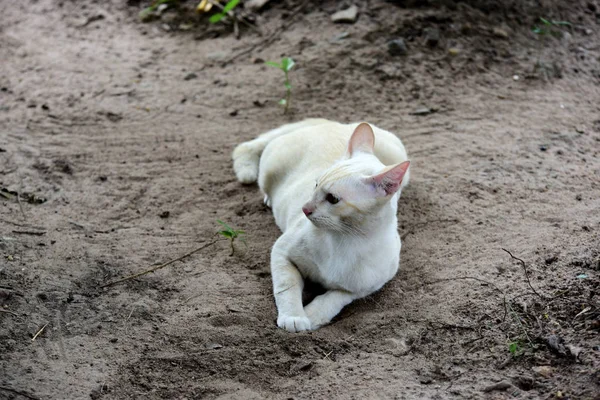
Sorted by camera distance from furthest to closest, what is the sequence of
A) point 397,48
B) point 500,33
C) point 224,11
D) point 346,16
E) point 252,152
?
point 224,11
point 346,16
point 500,33
point 397,48
point 252,152

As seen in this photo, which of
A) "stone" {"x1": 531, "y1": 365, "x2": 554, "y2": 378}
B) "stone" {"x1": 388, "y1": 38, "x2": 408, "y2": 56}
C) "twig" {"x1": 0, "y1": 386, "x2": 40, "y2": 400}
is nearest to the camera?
"twig" {"x1": 0, "y1": 386, "x2": 40, "y2": 400}

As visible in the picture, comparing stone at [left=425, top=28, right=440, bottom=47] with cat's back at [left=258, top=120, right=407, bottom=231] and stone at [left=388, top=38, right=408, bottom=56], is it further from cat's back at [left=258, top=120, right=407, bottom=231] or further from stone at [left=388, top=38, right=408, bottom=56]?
cat's back at [left=258, top=120, right=407, bottom=231]

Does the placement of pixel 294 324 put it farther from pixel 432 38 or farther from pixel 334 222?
pixel 432 38

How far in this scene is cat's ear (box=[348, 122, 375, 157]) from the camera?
153 inches

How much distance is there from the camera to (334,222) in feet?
11.8

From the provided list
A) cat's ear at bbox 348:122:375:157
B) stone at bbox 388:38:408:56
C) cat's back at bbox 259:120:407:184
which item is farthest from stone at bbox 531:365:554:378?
stone at bbox 388:38:408:56

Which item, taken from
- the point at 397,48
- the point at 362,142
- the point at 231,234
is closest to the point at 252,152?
the point at 231,234

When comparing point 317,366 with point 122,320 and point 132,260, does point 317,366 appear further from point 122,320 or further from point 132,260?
point 132,260

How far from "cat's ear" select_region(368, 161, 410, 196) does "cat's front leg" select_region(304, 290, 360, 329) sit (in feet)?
2.67

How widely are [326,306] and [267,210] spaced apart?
129 cm

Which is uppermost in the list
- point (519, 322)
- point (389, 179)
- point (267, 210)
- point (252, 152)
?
point (389, 179)

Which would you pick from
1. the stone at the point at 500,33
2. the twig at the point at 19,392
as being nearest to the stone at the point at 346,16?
the stone at the point at 500,33

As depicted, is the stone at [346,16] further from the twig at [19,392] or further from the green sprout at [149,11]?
the twig at [19,392]

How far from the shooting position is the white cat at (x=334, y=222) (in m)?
3.54
